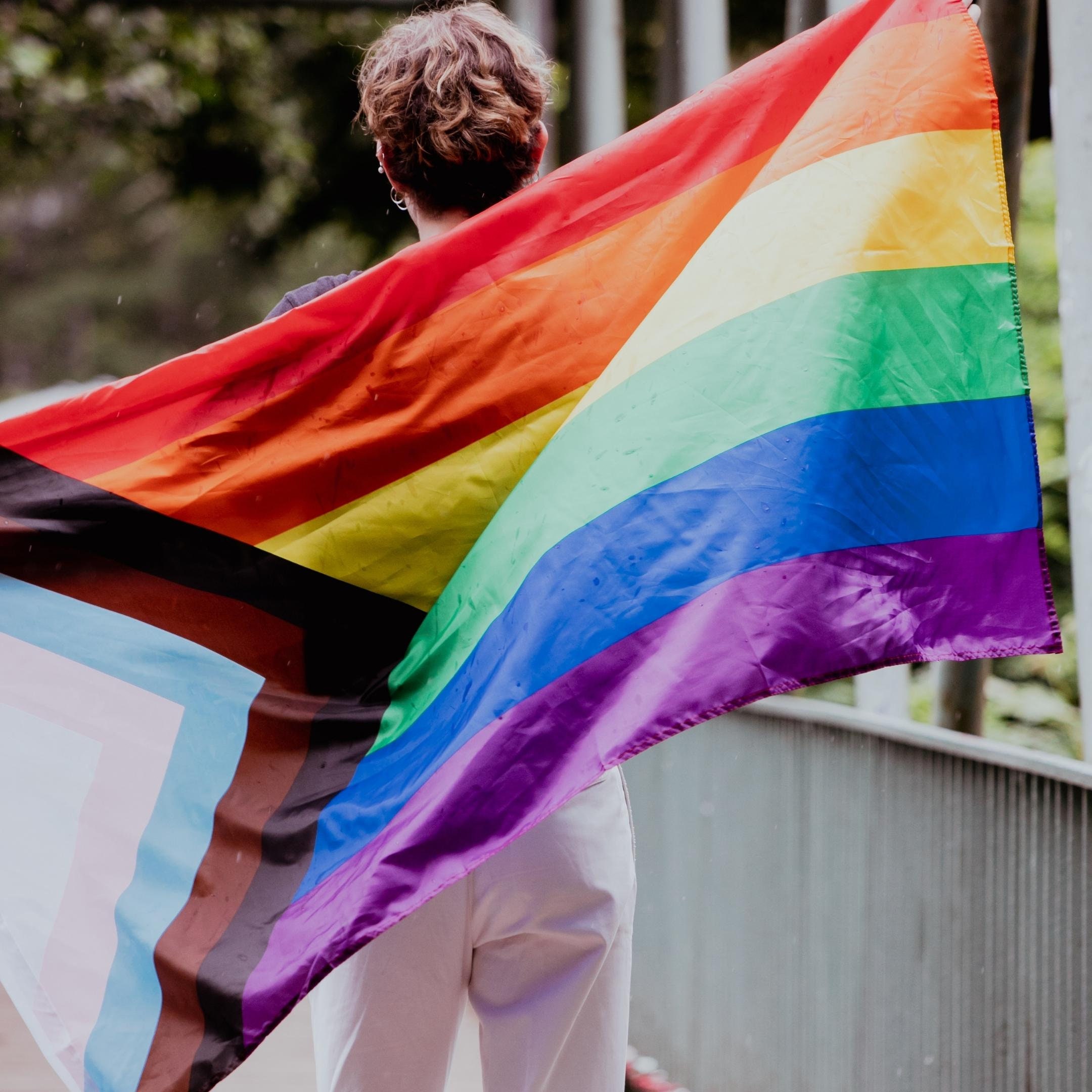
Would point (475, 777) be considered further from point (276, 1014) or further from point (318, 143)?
point (318, 143)

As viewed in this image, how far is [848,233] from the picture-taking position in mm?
2256

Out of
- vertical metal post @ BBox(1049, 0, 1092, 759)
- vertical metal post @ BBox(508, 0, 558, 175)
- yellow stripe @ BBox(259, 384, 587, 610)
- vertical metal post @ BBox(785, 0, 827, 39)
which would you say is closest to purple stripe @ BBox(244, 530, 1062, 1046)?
yellow stripe @ BBox(259, 384, 587, 610)

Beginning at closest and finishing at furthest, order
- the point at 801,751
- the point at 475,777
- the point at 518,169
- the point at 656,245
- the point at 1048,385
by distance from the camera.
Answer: the point at 475,777
the point at 518,169
the point at 656,245
the point at 801,751
the point at 1048,385

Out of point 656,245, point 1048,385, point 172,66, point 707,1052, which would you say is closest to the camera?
point 656,245

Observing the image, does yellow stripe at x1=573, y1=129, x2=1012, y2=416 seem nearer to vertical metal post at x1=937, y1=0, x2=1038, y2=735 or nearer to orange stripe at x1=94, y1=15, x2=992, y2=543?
orange stripe at x1=94, y1=15, x2=992, y2=543

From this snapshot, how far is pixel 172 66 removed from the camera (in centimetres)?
1456

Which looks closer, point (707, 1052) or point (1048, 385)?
point (707, 1052)

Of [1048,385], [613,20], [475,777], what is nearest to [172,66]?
[613,20]

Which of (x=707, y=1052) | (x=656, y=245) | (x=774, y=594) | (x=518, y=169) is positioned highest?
(x=518, y=169)

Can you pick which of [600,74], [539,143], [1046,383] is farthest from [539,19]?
[539,143]

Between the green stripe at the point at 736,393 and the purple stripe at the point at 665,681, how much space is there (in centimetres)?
21

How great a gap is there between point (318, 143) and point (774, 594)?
1436 centimetres

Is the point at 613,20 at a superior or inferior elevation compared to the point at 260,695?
superior

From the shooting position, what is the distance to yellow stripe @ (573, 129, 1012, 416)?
2.25 meters
